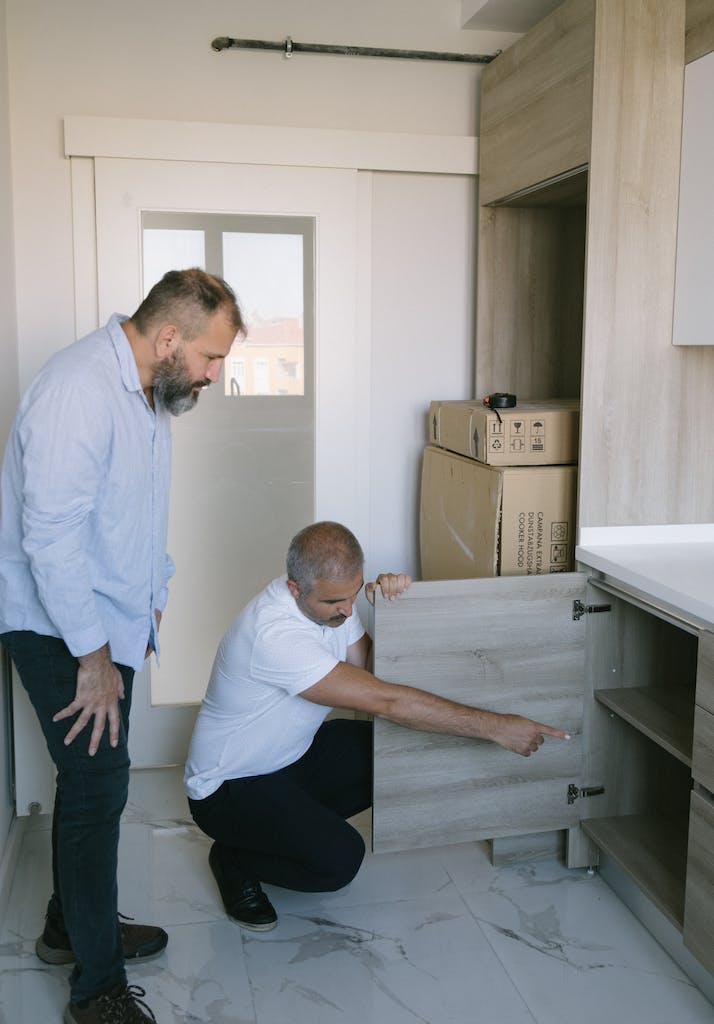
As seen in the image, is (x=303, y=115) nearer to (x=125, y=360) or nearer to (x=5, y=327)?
(x=5, y=327)

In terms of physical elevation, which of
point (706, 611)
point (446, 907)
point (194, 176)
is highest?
point (194, 176)

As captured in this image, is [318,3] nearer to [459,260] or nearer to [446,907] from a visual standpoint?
[459,260]

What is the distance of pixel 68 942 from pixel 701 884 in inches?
53.8

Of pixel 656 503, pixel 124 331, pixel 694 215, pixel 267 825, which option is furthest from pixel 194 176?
pixel 267 825

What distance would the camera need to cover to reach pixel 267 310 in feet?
9.77

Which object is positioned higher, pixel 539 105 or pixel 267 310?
pixel 539 105

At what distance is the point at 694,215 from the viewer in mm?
2289

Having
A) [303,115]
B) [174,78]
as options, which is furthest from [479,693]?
[174,78]

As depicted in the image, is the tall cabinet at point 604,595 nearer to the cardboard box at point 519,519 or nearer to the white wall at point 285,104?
the cardboard box at point 519,519

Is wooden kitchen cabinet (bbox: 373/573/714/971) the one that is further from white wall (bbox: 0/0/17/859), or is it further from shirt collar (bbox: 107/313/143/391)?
white wall (bbox: 0/0/17/859)

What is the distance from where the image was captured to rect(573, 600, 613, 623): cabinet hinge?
7.82 feet

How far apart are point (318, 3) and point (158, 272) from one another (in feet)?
2.97

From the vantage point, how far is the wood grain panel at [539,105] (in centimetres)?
233

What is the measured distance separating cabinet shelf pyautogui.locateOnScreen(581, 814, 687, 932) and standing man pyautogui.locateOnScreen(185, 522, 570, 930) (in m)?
0.39
